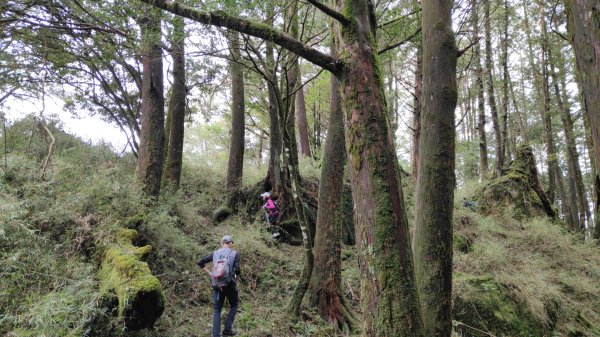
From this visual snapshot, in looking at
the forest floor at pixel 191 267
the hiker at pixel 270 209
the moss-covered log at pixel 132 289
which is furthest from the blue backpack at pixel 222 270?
the hiker at pixel 270 209

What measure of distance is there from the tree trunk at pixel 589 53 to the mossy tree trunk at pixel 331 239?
4.61 m

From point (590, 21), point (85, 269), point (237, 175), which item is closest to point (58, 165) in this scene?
point (85, 269)

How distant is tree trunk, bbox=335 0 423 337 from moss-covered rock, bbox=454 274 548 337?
3.98 metres

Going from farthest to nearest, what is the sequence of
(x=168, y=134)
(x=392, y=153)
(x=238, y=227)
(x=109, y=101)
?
(x=109, y=101) < (x=168, y=134) < (x=238, y=227) < (x=392, y=153)

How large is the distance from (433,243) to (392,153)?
1.18 meters

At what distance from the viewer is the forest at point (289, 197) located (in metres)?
2.83

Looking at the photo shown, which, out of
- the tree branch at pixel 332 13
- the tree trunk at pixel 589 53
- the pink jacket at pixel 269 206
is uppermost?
the tree branch at pixel 332 13

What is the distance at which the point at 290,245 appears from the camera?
36.6ft

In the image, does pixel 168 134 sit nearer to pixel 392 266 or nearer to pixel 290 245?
pixel 290 245

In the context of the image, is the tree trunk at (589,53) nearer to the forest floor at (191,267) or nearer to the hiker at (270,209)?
the forest floor at (191,267)

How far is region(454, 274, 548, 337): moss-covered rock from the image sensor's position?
19.9 ft

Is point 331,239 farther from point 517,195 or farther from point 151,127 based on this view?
point 517,195

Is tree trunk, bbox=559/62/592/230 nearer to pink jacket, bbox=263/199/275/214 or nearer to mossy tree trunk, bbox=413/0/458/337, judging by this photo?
pink jacket, bbox=263/199/275/214

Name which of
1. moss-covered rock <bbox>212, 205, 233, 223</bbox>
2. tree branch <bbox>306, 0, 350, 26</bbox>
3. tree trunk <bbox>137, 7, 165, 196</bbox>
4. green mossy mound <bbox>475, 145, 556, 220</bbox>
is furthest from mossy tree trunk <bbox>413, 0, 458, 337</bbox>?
green mossy mound <bbox>475, 145, 556, 220</bbox>
